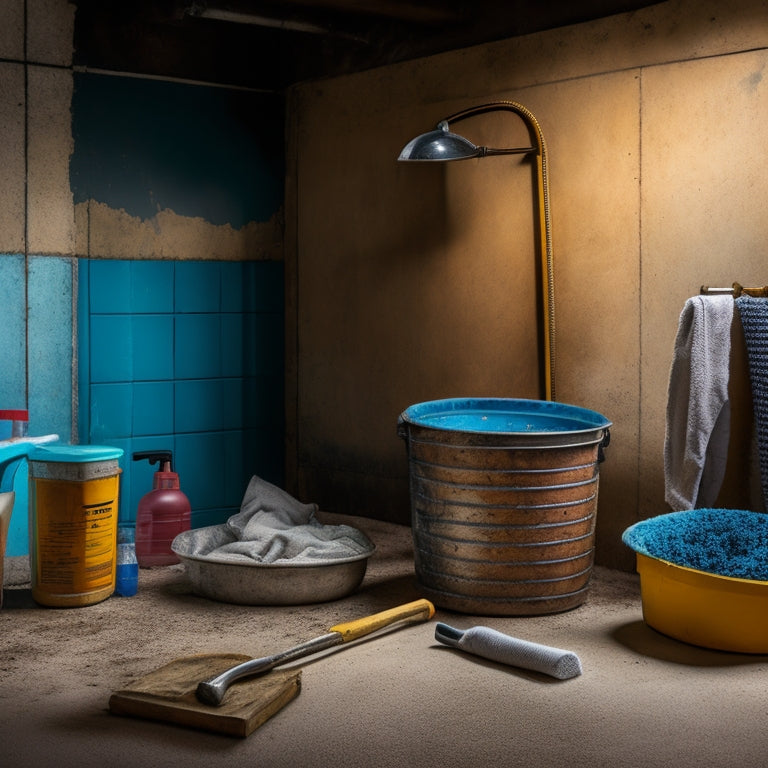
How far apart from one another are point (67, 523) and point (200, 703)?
1.05 m

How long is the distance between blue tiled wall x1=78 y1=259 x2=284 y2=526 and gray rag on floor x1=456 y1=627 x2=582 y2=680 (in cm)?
190

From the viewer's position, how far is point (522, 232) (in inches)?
147

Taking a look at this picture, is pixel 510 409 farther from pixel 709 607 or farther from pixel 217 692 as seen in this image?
pixel 217 692

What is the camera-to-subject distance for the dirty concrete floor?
84.7 inches

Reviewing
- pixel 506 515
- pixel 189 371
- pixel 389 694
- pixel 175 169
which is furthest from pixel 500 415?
pixel 175 169

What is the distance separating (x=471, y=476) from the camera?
9.91ft

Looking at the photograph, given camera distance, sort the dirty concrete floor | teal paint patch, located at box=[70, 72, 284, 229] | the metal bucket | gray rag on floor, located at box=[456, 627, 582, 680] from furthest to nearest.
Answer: teal paint patch, located at box=[70, 72, 284, 229], the metal bucket, gray rag on floor, located at box=[456, 627, 582, 680], the dirty concrete floor

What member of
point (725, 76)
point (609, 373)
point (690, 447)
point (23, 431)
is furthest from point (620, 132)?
point (23, 431)

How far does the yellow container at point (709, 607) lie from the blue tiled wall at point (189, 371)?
6.88 feet

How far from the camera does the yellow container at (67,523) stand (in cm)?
313

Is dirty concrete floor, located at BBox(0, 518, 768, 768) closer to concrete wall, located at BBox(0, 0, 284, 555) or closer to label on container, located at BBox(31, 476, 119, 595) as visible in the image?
label on container, located at BBox(31, 476, 119, 595)

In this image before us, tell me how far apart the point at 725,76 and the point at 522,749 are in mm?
2166

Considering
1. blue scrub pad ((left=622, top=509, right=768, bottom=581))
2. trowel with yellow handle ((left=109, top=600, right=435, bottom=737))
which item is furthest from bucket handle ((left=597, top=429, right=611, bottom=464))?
trowel with yellow handle ((left=109, top=600, right=435, bottom=737))

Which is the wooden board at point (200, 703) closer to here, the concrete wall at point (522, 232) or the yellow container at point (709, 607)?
the yellow container at point (709, 607)
